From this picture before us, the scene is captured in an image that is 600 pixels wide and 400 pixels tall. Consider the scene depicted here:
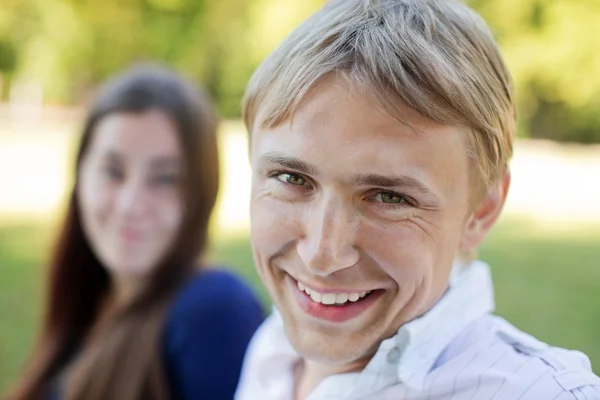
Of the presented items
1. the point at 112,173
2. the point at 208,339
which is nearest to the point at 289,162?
the point at 208,339

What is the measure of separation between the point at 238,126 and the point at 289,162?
18.9 m

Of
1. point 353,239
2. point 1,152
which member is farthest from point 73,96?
point 353,239

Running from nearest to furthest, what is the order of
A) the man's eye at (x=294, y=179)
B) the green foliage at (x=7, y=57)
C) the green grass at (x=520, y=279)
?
the man's eye at (x=294, y=179) < the green grass at (x=520, y=279) < the green foliage at (x=7, y=57)

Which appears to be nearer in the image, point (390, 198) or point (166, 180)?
point (390, 198)

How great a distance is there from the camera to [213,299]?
2363mm

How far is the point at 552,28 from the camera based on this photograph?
1309 centimetres

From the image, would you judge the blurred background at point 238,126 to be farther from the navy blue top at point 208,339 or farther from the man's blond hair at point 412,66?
the navy blue top at point 208,339

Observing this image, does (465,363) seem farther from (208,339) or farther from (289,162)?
(208,339)

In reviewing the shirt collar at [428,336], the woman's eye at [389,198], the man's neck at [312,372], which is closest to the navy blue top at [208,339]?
the man's neck at [312,372]

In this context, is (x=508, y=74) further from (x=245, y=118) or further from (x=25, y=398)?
(x=25, y=398)

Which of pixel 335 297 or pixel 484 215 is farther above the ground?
pixel 484 215

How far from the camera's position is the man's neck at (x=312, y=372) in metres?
1.32

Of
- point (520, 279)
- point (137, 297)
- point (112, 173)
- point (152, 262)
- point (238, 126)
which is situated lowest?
point (520, 279)

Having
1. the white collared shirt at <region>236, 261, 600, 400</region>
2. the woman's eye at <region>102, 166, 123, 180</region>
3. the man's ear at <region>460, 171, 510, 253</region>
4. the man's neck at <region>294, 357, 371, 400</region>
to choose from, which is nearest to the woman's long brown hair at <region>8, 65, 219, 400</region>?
the woman's eye at <region>102, 166, 123, 180</region>
